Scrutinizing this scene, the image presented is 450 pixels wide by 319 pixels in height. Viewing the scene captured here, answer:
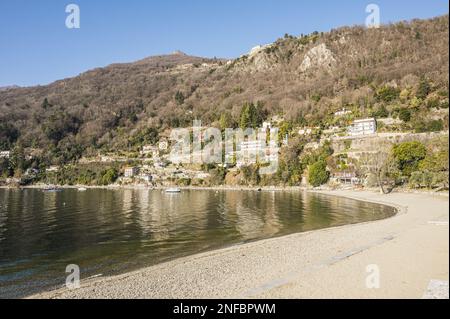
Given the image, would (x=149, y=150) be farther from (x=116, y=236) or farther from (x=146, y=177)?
(x=116, y=236)

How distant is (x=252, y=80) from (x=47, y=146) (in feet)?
297

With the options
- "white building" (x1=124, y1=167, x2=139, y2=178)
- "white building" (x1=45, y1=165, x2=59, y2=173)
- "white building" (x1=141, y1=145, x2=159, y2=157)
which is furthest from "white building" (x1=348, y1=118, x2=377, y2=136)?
"white building" (x1=45, y1=165, x2=59, y2=173)

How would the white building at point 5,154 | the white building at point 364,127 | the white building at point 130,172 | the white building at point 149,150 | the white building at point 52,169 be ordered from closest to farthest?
the white building at point 364,127 → the white building at point 130,172 → the white building at point 149,150 → the white building at point 52,169 → the white building at point 5,154

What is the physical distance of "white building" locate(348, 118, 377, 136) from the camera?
232 feet

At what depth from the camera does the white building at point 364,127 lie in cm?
7062

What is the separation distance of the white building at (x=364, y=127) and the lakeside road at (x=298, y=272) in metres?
57.1

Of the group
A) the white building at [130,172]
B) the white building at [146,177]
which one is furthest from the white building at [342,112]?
the white building at [130,172]

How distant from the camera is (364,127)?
72.0 m

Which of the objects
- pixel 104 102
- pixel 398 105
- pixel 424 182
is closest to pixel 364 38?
pixel 398 105

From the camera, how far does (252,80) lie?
510ft

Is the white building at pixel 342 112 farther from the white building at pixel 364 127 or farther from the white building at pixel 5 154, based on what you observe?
the white building at pixel 5 154

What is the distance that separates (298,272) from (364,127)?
6722cm

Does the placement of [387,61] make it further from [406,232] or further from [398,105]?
[406,232]

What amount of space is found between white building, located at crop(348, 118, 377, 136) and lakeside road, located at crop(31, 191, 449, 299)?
187ft
